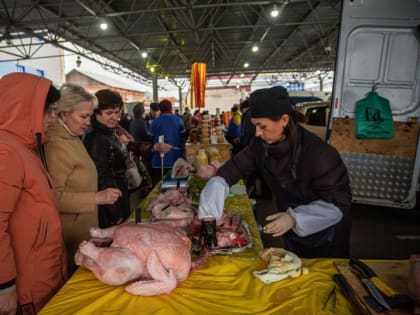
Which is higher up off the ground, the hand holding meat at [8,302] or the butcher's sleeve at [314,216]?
the butcher's sleeve at [314,216]

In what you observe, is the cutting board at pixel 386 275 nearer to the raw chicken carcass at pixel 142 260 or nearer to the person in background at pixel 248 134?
the raw chicken carcass at pixel 142 260

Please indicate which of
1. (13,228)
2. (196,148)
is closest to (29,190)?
(13,228)

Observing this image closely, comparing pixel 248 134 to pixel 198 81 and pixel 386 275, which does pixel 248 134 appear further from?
pixel 386 275

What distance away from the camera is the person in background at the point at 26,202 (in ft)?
4.36

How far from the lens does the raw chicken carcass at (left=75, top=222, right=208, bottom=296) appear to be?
132cm

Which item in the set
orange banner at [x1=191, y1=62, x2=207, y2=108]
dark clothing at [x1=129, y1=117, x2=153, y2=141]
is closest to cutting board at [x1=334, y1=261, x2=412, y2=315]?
dark clothing at [x1=129, y1=117, x2=153, y2=141]

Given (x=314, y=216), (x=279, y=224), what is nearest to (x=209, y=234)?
(x=279, y=224)

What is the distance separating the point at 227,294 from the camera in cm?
136

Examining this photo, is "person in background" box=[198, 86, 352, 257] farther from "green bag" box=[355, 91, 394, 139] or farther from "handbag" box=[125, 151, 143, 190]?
"green bag" box=[355, 91, 394, 139]

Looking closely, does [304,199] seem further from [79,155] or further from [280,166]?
[79,155]

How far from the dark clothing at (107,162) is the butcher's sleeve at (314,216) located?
160cm

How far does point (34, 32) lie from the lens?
1025 cm

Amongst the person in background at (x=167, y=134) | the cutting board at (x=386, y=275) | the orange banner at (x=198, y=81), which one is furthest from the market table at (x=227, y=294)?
the orange banner at (x=198, y=81)

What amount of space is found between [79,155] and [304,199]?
5.23 feet
